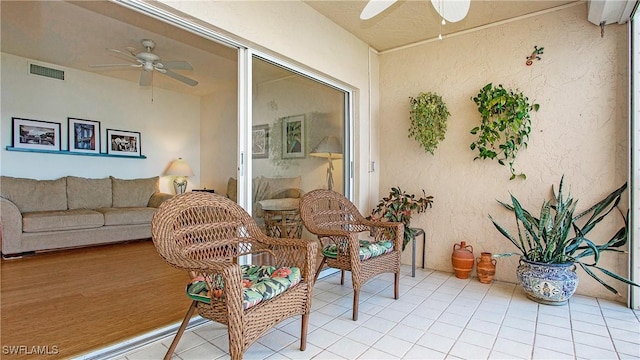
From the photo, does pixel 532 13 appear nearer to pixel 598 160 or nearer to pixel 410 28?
pixel 410 28

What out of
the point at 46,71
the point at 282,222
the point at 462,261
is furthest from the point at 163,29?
the point at 462,261

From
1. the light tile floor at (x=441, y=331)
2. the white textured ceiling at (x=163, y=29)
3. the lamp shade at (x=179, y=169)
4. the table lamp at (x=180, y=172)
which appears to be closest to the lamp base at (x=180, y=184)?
Answer: the table lamp at (x=180, y=172)

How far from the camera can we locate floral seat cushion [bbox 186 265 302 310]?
143 centimetres

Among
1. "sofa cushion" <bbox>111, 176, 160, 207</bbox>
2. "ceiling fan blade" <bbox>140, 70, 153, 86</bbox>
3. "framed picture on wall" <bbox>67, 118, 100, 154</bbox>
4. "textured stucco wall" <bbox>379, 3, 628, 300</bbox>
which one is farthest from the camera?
"sofa cushion" <bbox>111, 176, 160, 207</bbox>

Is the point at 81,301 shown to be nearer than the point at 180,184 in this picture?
Yes

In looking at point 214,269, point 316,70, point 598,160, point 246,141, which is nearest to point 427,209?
point 598,160

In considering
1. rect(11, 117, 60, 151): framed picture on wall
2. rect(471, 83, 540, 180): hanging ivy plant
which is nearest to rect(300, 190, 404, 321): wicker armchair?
rect(471, 83, 540, 180): hanging ivy plant

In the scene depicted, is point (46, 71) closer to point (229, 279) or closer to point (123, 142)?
point (123, 142)

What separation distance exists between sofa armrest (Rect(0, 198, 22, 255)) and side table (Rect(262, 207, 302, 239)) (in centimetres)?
332

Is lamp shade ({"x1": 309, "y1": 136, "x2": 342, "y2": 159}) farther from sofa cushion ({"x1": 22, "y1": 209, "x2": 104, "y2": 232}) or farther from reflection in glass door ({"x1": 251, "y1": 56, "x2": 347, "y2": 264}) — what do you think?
sofa cushion ({"x1": 22, "y1": 209, "x2": 104, "y2": 232})

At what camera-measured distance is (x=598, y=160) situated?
257cm

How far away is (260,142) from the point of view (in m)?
2.46

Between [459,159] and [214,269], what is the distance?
8.82 ft

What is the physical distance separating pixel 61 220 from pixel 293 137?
3.37 meters
